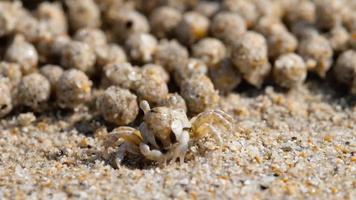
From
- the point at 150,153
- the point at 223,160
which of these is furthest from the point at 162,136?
the point at 223,160

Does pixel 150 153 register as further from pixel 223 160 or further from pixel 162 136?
pixel 223 160

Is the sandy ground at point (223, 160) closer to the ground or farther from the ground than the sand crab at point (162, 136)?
closer to the ground

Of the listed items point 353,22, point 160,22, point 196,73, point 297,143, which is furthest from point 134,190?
point 353,22

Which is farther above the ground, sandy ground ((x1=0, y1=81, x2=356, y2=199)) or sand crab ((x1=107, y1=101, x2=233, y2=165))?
sand crab ((x1=107, y1=101, x2=233, y2=165))

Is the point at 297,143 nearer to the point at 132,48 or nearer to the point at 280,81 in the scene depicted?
the point at 280,81

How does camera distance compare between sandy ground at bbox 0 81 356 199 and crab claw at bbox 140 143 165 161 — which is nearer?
sandy ground at bbox 0 81 356 199
